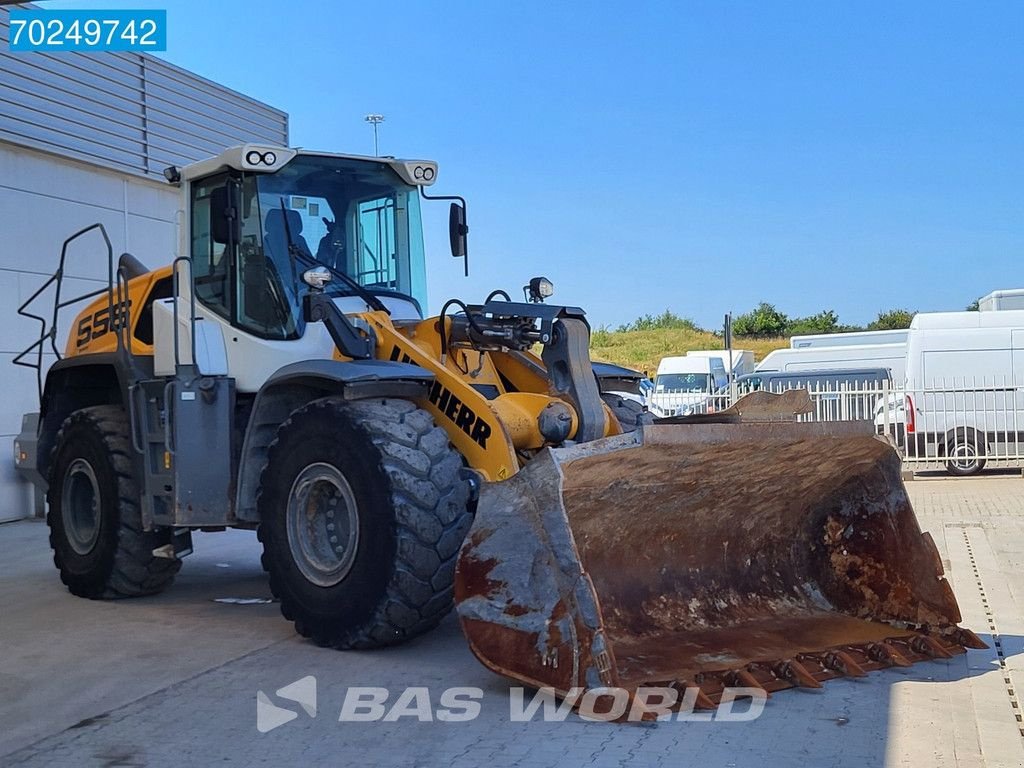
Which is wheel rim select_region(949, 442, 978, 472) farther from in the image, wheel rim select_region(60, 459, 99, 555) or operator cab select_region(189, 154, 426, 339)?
wheel rim select_region(60, 459, 99, 555)

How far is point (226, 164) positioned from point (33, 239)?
22.8ft

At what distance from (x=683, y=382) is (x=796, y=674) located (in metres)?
19.2

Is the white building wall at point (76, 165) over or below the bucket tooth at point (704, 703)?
over

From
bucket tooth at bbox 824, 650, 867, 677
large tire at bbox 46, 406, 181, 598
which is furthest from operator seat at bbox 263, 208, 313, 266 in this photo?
Answer: bucket tooth at bbox 824, 650, 867, 677

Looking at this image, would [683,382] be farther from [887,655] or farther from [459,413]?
[887,655]

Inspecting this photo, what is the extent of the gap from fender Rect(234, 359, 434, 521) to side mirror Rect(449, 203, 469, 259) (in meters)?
1.44

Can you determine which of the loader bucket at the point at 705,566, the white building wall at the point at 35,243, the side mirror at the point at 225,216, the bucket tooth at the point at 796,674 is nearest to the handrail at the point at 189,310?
the side mirror at the point at 225,216

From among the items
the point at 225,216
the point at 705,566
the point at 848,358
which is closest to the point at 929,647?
the point at 705,566

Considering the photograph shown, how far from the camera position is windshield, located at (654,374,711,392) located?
23.8 meters

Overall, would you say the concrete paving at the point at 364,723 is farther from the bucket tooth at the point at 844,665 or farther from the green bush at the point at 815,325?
the green bush at the point at 815,325

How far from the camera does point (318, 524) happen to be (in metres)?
6.09

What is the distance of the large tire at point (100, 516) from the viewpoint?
25.0 feet

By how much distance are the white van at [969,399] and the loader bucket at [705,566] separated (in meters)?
11.0

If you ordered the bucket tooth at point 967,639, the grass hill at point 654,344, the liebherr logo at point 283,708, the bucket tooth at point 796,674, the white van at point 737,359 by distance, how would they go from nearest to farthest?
the liebherr logo at point 283,708, the bucket tooth at point 796,674, the bucket tooth at point 967,639, the white van at point 737,359, the grass hill at point 654,344
